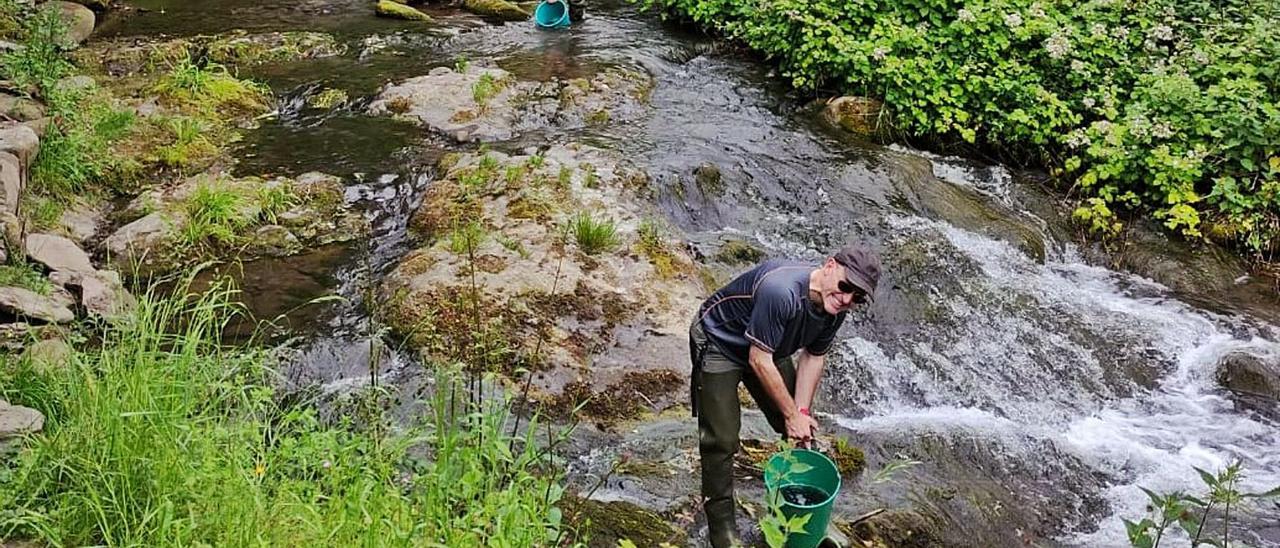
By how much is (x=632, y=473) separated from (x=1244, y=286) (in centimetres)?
589

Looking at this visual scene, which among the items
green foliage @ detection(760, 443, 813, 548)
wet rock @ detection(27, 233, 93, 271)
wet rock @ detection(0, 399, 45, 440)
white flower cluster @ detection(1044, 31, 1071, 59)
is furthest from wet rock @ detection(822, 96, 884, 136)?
wet rock @ detection(0, 399, 45, 440)

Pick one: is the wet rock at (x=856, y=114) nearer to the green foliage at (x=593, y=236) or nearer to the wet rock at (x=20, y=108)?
the green foliage at (x=593, y=236)

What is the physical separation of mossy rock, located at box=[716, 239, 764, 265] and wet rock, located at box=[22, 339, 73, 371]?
4.48 m

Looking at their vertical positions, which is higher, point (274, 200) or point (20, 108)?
point (20, 108)

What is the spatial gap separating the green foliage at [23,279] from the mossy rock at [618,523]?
3.27 m

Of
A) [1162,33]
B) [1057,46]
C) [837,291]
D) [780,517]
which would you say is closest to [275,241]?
[837,291]

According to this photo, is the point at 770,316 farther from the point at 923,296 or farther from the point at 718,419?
the point at 923,296

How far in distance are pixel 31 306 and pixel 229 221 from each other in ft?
7.18

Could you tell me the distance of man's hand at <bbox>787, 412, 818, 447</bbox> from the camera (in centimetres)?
434

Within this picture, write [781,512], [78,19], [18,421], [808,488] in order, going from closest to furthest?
[18,421], [781,512], [808,488], [78,19]

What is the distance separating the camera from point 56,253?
6.15 m

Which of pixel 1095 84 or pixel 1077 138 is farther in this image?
pixel 1095 84

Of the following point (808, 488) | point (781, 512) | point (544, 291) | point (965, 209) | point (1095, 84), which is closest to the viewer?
point (781, 512)

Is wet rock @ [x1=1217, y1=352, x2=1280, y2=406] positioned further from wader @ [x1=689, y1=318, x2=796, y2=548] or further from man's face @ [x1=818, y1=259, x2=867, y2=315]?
man's face @ [x1=818, y1=259, x2=867, y2=315]
